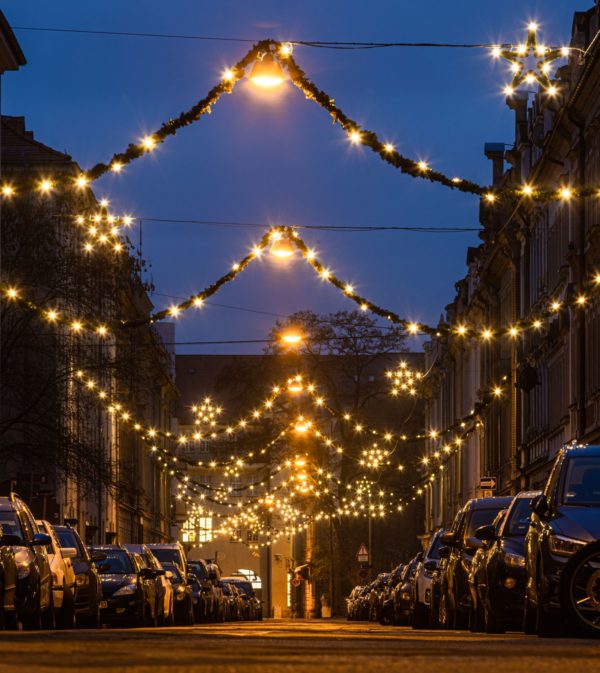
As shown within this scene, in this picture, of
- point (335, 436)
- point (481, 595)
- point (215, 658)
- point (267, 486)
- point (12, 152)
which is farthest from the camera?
point (267, 486)

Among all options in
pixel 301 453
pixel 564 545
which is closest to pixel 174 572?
pixel 564 545

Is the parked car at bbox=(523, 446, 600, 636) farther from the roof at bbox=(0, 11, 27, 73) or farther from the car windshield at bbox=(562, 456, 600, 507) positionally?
the roof at bbox=(0, 11, 27, 73)

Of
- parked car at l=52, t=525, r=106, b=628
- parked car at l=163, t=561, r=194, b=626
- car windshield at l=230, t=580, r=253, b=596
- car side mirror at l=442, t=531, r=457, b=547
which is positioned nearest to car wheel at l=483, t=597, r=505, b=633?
car side mirror at l=442, t=531, r=457, b=547

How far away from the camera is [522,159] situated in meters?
55.7

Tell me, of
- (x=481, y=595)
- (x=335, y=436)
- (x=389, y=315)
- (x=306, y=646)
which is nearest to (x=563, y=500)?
(x=481, y=595)

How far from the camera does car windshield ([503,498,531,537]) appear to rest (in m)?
20.0

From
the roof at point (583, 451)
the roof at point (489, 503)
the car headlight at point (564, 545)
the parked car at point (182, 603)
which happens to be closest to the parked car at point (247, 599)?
the parked car at point (182, 603)

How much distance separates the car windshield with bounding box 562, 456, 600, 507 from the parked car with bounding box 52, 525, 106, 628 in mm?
10669

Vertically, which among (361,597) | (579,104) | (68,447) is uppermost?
(579,104)

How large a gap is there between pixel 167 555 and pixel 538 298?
16.9 metres

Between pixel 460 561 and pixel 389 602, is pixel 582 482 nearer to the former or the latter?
pixel 460 561

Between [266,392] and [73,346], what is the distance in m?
36.2

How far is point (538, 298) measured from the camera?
170 feet

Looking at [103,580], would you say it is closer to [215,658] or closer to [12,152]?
[215,658]
